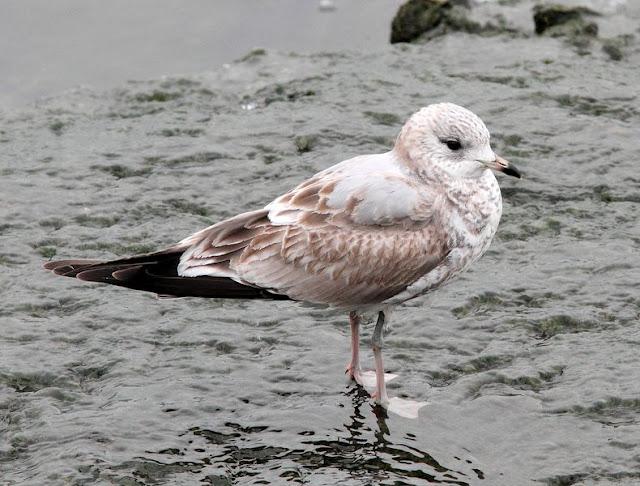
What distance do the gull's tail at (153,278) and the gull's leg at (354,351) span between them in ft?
1.89

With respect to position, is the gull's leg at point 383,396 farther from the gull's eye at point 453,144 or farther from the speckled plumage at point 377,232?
the gull's eye at point 453,144

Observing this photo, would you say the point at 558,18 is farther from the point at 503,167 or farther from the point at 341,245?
the point at 341,245

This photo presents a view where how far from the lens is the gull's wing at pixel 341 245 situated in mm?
6137

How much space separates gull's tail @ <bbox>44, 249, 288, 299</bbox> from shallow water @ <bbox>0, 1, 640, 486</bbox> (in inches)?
22.2

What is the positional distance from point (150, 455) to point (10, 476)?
0.67 m

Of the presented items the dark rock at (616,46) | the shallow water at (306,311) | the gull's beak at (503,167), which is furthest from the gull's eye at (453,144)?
the dark rock at (616,46)

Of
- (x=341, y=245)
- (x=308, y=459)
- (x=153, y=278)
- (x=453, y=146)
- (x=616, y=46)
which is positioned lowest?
(x=308, y=459)

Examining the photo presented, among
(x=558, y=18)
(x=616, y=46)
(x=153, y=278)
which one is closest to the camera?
(x=153, y=278)

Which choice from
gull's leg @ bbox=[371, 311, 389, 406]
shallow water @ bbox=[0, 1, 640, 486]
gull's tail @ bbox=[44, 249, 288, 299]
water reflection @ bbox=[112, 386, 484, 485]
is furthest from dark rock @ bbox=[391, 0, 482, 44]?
water reflection @ bbox=[112, 386, 484, 485]

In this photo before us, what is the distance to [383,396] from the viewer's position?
20.6ft

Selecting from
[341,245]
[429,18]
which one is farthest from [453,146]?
[429,18]

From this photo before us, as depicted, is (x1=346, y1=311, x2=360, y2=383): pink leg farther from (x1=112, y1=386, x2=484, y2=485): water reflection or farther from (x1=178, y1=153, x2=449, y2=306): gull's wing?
(x1=112, y1=386, x2=484, y2=485): water reflection

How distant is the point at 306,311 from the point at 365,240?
1104 millimetres

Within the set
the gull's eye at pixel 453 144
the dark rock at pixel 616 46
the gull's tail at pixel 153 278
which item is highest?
the gull's eye at pixel 453 144
